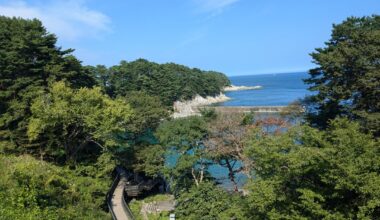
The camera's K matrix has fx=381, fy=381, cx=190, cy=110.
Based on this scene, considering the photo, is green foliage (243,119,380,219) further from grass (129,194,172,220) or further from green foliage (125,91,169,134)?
green foliage (125,91,169,134)

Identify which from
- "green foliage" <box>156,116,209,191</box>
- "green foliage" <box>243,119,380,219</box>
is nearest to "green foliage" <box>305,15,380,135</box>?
"green foliage" <box>243,119,380,219</box>

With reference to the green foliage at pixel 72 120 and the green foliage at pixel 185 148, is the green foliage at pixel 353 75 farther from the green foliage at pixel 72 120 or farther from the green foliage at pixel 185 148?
the green foliage at pixel 72 120

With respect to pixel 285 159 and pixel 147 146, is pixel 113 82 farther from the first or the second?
pixel 285 159

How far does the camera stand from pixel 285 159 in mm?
13742

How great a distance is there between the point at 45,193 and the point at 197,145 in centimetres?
986

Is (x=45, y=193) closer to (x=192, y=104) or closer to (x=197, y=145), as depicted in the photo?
(x=197, y=145)

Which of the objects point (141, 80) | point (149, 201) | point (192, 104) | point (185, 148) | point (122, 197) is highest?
point (141, 80)

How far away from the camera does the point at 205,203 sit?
20.0m

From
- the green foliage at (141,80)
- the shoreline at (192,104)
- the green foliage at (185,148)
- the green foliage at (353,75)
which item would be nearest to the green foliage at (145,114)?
the green foliage at (185,148)

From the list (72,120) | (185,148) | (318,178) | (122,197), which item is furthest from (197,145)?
(318,178)

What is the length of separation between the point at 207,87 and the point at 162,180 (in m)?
66.2

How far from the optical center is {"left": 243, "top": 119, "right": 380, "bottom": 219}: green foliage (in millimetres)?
11578

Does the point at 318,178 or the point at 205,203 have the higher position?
the point at 318,178

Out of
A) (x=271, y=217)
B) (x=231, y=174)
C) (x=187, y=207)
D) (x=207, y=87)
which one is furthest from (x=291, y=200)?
(x=207, y=87)
